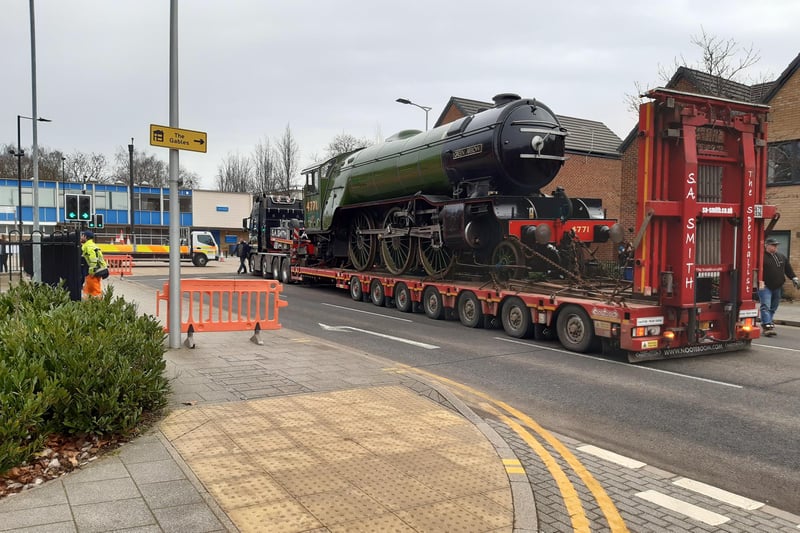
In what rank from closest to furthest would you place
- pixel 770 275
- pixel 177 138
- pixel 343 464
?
pixel 343 464, pixel 177 138, pixel 770 275

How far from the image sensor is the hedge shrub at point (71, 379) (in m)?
4.25

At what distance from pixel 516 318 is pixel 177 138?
21.5 ft

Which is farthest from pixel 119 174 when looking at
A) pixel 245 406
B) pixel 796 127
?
pixel 245 406

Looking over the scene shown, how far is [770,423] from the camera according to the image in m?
6.30

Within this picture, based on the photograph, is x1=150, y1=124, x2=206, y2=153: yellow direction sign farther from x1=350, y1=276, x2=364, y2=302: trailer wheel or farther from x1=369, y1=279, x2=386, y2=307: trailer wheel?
x1=350, y1=276, x2=364, y2=302: trailer wheel

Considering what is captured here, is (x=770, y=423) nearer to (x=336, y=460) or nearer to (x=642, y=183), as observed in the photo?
(x=642, y=183)

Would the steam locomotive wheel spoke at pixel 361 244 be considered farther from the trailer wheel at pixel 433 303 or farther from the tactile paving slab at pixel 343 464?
the tactile paving slab at pixel 343 464

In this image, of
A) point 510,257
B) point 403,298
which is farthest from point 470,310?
point 403,298

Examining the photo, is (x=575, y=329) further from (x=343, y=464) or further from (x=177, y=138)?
(x=177, y=138)

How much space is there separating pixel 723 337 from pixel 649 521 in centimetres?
674

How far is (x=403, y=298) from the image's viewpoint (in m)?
15.7

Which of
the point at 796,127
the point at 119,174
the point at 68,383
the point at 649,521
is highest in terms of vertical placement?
the point at 119,174

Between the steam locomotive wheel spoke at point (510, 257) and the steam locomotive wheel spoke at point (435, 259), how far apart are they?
1.28 m

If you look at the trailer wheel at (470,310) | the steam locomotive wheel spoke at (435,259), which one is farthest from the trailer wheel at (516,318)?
the steam locomotive wheel spoke at (435,259)
